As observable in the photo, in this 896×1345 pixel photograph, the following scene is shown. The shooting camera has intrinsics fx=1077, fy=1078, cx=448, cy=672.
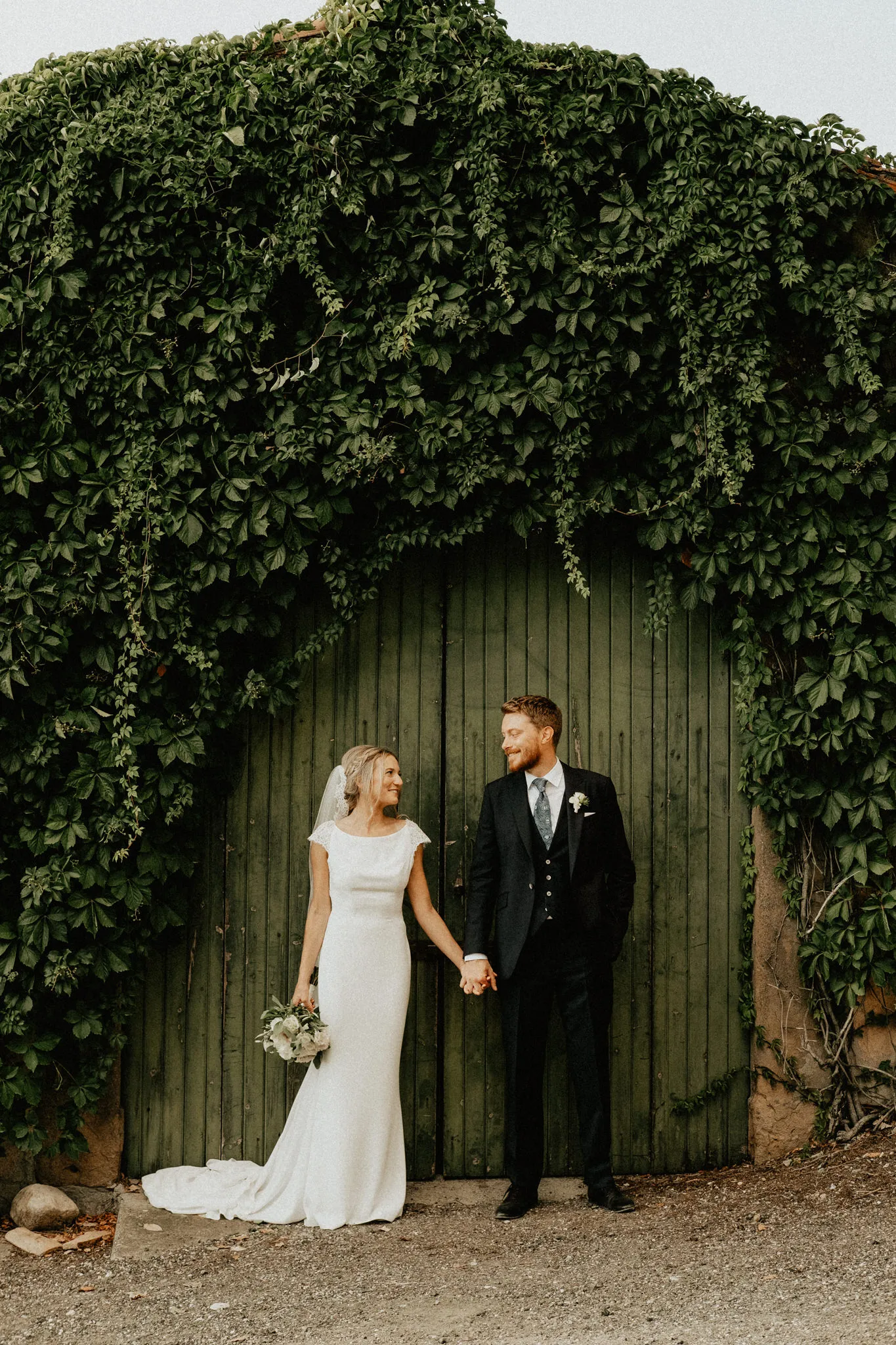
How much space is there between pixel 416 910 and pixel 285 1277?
4.73ft

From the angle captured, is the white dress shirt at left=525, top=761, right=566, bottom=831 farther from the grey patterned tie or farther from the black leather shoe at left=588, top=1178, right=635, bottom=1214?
the black leather shoe at left=588, top=1178, right=635, bottom=1214

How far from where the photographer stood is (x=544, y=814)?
14.7ft

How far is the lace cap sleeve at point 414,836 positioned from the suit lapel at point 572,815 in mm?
607

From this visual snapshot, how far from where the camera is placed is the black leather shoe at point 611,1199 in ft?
14.3

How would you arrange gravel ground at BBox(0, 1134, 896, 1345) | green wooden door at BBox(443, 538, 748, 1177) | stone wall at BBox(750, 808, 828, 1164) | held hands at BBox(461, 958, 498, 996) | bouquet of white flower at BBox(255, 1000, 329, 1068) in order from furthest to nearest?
green wooden door at BBox(443, 538, 748, 1177), stone wall at BBox(750, 808, 828, 1164), held hands at BBox(461, 958, 498, 996), bouquet of white flower at BBox(255, 1000, 329, 1068), gravel ground at BBox(0, 1134, 896, 1345)

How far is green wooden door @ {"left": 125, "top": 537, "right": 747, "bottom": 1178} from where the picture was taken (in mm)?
4910

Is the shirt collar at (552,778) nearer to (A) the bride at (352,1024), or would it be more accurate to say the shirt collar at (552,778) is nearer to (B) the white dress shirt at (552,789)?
(B) the white dress shirt at (552,789)

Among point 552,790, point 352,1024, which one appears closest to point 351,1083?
point 352,1024

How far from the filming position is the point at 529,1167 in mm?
4426

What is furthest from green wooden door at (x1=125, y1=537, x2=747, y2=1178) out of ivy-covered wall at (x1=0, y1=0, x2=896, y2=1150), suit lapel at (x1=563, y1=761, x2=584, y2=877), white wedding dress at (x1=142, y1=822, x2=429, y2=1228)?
suit lapel at (x1=563, y1=761, x2=584, y2=877)

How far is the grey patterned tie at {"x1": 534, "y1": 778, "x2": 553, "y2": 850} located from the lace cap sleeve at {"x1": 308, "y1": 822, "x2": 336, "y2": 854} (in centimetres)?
86

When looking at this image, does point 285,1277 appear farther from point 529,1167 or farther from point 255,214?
point 255,214

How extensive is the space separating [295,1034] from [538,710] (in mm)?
1627

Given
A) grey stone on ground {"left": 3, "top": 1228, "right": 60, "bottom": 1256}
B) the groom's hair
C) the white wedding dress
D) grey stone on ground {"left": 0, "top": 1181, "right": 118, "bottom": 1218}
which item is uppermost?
the groom's hair
